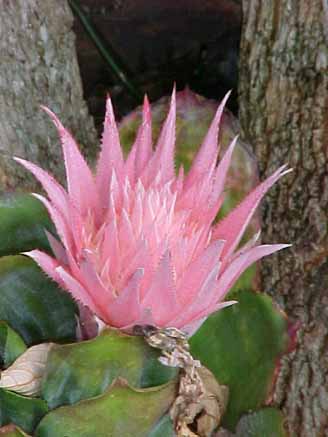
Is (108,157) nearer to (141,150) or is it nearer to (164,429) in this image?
(141,150)

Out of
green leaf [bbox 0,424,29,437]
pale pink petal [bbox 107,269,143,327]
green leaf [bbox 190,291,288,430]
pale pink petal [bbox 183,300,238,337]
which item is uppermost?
pale pink petal [bbox 107,269,143,327]

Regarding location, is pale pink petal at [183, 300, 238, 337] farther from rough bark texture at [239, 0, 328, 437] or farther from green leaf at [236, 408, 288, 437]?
rough bark texture at [239, 0, 328, 437]

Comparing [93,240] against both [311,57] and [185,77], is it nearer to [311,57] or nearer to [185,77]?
[311,57]

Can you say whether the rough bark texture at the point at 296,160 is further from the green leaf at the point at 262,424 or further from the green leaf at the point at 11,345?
the green leaf at the point at 11,345

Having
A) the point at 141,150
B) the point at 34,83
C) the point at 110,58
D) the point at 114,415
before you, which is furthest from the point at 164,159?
the point at 110,58

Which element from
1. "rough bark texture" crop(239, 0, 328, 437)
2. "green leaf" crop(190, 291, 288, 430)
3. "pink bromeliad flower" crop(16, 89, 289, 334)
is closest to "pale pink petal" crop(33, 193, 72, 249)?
"pink bromeliad flower" crop(16, 89, 289, 334)

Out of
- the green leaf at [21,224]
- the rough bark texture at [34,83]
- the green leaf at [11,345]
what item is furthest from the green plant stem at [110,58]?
the green leaf at [11,345]

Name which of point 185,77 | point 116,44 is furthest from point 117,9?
point 185,77
